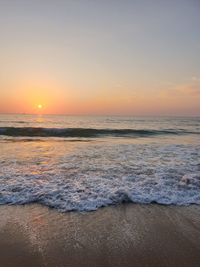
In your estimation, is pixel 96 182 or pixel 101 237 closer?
pixel 101 237

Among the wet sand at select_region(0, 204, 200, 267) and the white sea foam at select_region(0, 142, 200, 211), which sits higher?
the white sea foam at select_region(0, 142, 200, 211)

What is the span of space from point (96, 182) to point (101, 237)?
2647 mm

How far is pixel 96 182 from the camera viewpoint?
6074 mm

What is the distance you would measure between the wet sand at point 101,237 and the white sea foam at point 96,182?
42 centimetres

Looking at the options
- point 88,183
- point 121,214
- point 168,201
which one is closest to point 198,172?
point 168,201

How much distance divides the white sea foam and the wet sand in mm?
424

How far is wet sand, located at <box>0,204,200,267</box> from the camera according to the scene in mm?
2947

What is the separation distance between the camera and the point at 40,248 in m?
3.16

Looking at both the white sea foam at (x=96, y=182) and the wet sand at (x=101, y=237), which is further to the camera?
the white sea foam at (x=96, y=182)

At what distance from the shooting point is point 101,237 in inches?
135

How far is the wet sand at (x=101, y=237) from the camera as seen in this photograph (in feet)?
9.67

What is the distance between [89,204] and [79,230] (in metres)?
1.01

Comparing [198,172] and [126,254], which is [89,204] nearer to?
[126,254]

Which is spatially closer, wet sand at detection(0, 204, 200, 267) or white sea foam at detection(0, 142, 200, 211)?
wet sand at detection(0, 204, 200, 267)
